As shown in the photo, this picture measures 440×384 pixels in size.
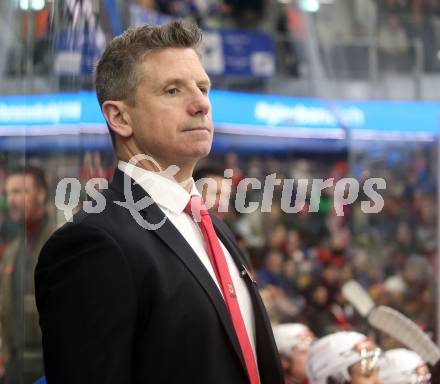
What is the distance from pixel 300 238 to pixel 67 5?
303 inches

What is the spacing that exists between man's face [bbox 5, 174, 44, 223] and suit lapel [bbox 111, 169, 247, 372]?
34 cm

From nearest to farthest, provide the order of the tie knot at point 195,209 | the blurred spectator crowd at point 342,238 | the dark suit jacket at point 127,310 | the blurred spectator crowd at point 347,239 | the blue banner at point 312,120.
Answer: the dark suit jacket at point 127,310 < the tie knot at point 195,209 < the blurred spectator crowd at point 342,238 < the blurred spectator crowd at point 347,239 < the blue banner at point 312,120

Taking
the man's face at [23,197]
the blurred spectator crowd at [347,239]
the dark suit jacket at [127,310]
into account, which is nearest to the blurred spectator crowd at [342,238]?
the blurred spectator crowd at [347,239]

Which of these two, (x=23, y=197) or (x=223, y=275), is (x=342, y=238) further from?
(x=223, y=275)

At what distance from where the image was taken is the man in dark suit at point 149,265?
1.82 metres

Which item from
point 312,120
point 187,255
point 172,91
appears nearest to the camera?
point 187,255

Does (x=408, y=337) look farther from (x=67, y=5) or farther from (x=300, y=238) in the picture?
(x=300, y=238)

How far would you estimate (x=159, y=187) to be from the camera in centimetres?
204

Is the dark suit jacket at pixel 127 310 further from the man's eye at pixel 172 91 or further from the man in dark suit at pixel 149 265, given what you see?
the man's eye at pixel 172 91

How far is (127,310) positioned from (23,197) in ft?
2.10

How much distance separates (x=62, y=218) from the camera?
8.86 feet

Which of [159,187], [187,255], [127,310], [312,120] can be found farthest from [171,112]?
[312,120]

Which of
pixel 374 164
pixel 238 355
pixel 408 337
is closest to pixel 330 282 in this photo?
pixel 374 164

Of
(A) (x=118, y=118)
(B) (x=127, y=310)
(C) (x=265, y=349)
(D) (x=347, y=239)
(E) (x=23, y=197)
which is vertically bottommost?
(D) (x=347, y=239)
